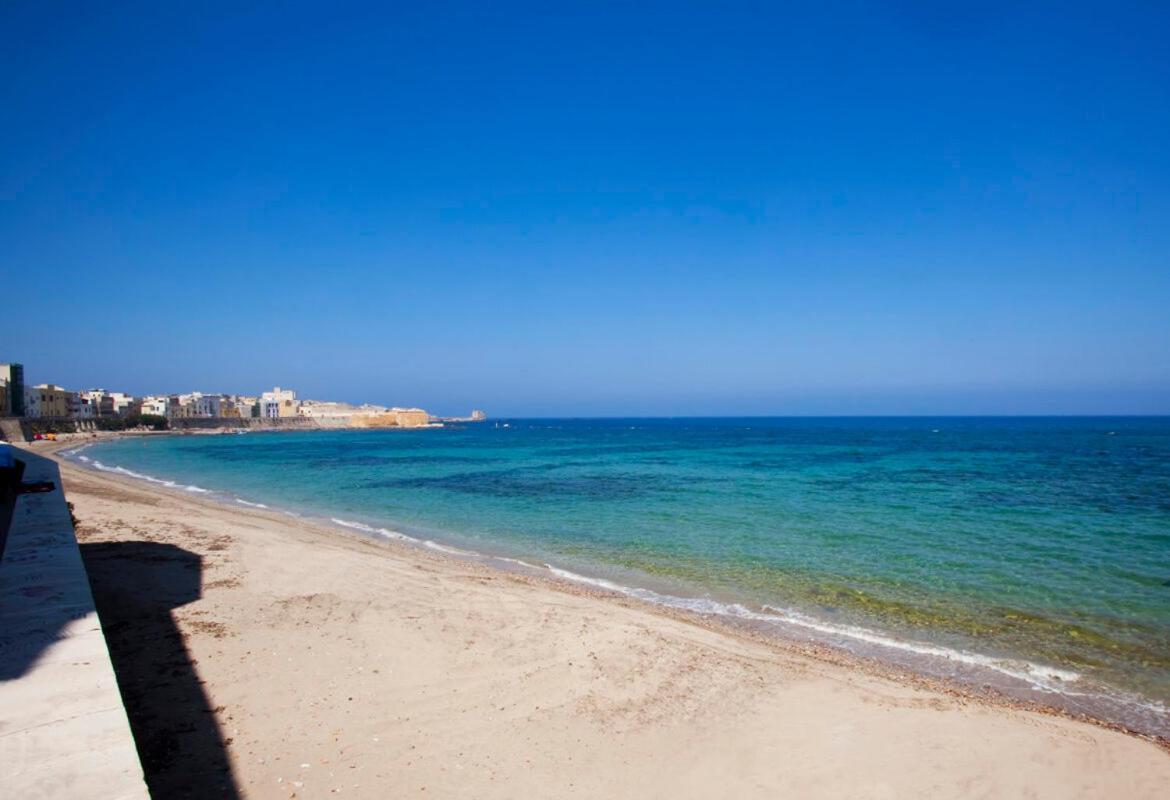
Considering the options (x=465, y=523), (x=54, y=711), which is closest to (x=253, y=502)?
(x=465, y=523)

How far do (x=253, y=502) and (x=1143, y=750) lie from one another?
25746mm

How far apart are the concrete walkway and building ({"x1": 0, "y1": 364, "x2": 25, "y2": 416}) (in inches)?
4244

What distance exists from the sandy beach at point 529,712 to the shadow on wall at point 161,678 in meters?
0.02

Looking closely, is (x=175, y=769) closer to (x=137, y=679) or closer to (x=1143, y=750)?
(x=137, y=679)

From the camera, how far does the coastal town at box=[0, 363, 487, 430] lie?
305ft

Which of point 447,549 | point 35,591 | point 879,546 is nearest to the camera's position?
point 35,591

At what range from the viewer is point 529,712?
19.6ft

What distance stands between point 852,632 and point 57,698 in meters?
9.21

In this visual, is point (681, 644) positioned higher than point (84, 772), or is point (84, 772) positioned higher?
point (84, 772)

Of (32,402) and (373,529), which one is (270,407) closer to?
(32,402)

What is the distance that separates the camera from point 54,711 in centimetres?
350

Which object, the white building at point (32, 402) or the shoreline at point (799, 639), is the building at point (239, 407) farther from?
the shoreline at point (799, 639)

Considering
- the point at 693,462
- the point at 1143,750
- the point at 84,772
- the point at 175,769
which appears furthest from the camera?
the point at 693,462

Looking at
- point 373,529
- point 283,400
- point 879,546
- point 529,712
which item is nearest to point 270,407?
point 283,400
